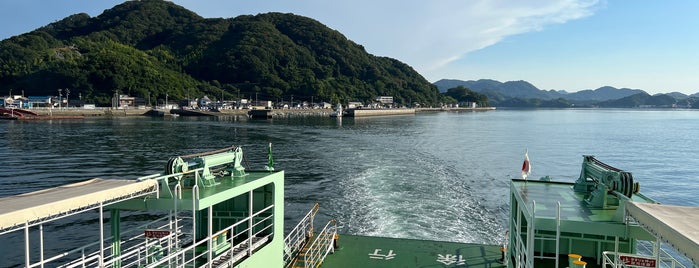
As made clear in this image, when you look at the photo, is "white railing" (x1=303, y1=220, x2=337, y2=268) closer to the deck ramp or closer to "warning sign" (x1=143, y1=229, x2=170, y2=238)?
"warning sign" (x1=143, y1=229, x2=170, y2=238)

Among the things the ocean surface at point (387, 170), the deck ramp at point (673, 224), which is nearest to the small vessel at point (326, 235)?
the deck ramp at point (673, 224)

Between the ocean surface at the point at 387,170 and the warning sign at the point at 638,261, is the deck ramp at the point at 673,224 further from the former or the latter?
the ocean surface at the point at 387,170

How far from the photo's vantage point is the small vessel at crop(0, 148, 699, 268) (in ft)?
24.7

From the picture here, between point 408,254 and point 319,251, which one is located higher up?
point 319,251

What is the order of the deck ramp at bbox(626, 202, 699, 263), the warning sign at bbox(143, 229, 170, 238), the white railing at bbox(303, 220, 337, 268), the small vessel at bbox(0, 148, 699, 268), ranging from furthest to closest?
the white railing at bbox(303, 220, 337, 268), the warning sign at bbox(143, 229, 170, 238), the small vessel at bbox(0, 148, 699, 268), the deck ramp at bbox(626, 202, 699, 263)

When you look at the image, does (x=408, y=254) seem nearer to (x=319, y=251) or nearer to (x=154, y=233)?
(x=319, y=251)

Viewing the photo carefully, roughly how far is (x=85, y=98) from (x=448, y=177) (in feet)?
576

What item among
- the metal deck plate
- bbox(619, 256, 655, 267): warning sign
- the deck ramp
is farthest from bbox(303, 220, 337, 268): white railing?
the deck ramp

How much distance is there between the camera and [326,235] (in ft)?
57.5

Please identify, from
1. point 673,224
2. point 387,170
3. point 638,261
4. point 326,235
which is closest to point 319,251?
point 326,235

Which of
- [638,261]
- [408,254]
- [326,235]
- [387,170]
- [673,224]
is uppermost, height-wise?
[673,224]

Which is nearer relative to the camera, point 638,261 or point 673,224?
point 673,224

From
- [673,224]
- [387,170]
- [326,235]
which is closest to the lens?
[673,224]

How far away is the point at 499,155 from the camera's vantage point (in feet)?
178
